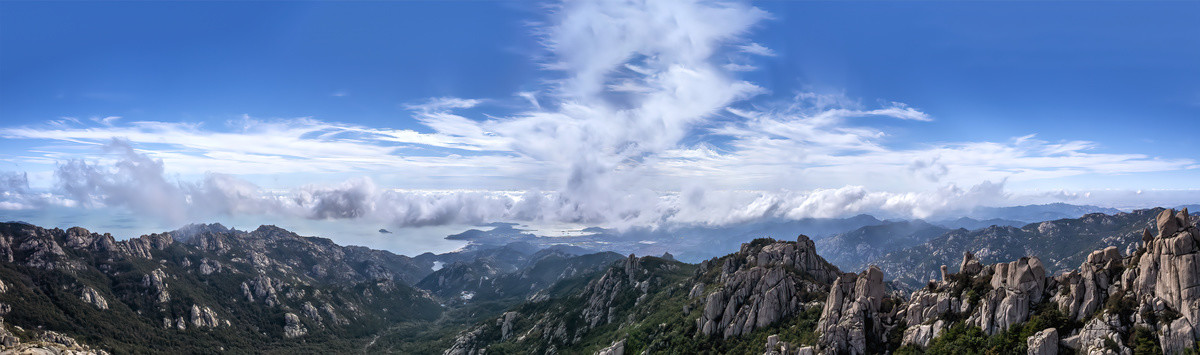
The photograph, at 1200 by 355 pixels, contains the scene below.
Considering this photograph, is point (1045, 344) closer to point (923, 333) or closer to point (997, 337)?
point (997, 337)

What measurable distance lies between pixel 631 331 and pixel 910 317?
94515mm

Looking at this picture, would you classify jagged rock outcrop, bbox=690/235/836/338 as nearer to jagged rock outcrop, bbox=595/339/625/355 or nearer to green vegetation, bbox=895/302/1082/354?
jagged rock outcrop, bbox=595/339/625/355

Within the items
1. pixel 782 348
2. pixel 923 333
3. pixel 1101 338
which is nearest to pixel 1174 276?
pixel 1101 338

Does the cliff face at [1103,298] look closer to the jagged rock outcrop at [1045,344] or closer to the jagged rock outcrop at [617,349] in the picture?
the jagged rock outcrop at [1045,344]

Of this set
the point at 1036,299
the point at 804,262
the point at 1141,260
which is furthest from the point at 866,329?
the point at 804,262

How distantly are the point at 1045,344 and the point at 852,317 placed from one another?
28240 mm

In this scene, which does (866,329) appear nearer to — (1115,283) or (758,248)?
(1115,283)

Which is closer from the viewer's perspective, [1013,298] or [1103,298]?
[1103,298]

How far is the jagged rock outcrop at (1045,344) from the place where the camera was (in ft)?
203

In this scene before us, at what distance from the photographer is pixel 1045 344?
62.1 m

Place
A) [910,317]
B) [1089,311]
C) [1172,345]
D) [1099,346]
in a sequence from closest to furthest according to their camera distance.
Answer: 1. [1172,345]
2. [1099,346]
3. [1089,311]
4. [910,317]

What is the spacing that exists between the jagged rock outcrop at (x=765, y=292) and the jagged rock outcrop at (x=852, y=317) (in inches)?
654

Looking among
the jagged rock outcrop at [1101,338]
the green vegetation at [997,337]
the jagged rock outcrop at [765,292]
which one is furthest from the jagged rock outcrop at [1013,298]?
the jagged rock outcrop at [765,292]

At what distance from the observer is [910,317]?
83.5 m
